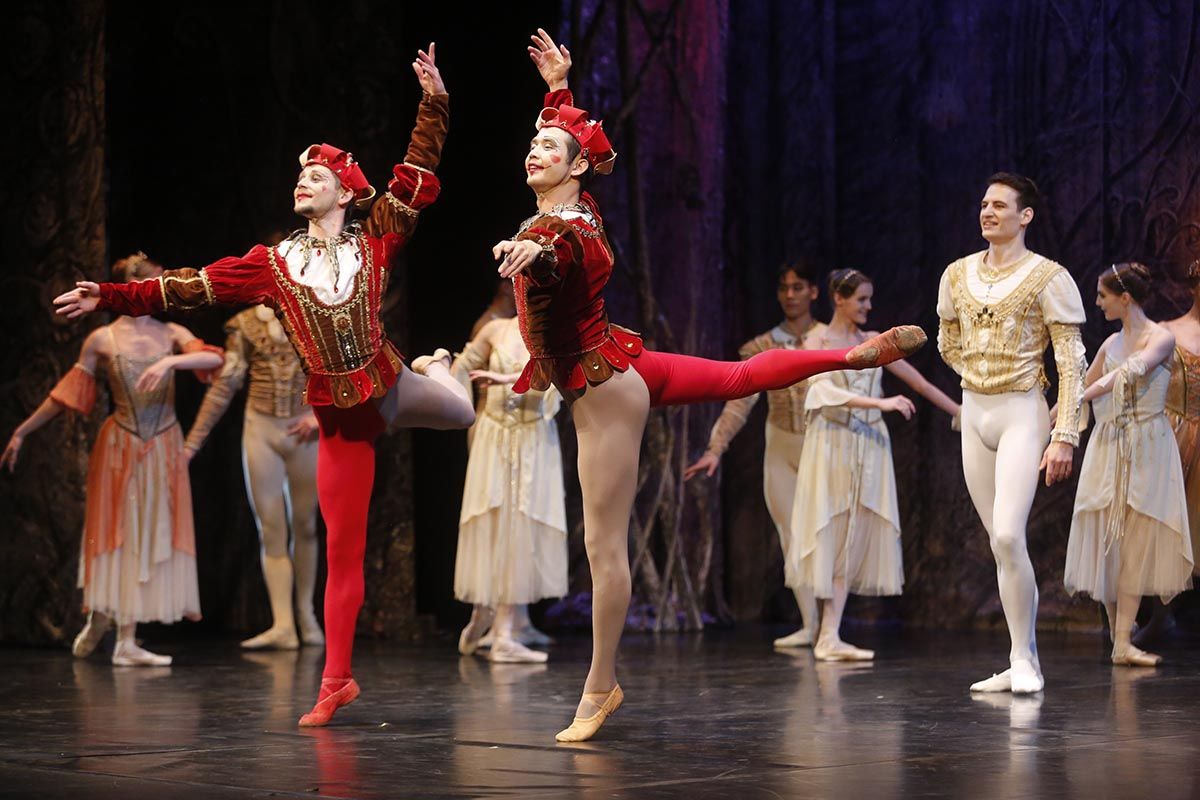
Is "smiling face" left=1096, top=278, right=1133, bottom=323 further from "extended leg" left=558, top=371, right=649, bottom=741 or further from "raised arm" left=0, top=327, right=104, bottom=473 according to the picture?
"raised arm" left=0, top=327, right=104, bottom=473

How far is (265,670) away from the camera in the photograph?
6.30 meters

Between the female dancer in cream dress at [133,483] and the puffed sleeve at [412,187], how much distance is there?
2.17m

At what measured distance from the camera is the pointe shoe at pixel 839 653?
6531 millimetres

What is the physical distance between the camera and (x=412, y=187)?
188 inches

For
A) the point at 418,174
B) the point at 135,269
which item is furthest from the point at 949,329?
the point at 135,269

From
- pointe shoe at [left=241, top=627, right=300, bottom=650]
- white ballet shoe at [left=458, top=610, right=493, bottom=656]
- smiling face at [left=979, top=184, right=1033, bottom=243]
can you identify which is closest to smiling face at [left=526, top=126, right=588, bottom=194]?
smiling face at [left=979, top=184, right=1033, bottom=243]

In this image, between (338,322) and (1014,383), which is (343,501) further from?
(1014,383)

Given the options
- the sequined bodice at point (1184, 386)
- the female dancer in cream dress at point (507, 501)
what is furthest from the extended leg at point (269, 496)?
the sequined bodice at point (1184, 386)

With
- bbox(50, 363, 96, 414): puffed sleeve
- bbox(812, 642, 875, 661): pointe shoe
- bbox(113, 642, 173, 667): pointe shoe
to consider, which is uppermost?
bbox(50, 363, 96, 414): puffed sleeve

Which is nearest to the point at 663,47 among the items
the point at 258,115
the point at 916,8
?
the point at 916,8

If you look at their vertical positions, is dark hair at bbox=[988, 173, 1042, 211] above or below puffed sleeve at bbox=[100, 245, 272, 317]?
above

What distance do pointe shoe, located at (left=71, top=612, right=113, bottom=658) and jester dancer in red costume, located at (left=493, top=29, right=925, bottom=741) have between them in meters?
3.49

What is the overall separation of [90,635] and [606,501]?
369 centimetres

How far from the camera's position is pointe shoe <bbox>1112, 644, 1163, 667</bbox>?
→ 607cm
